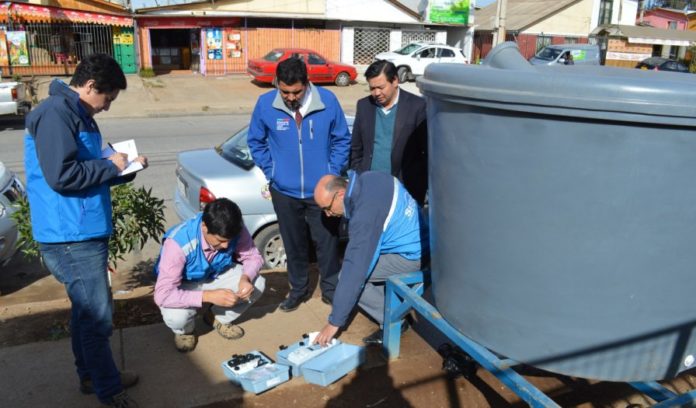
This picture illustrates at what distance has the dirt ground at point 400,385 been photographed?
330cm

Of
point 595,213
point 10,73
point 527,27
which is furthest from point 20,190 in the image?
point 527,27

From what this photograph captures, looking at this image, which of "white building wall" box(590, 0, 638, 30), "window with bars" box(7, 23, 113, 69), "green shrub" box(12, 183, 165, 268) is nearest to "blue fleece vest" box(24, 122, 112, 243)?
"green shrub" box(12, 183, 165, 268)

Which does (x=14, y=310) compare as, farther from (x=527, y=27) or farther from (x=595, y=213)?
(x=527, y=27)

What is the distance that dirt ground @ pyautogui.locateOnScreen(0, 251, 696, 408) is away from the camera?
3303 mm

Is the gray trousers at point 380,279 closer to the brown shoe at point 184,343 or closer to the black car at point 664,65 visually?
the brown shoe at point 184,343

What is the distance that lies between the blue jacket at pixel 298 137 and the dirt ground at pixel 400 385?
1.21 metres

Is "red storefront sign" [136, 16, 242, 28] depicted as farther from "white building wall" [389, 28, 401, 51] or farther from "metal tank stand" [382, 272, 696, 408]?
"metal tank stand" [382, 272, 696, 408]

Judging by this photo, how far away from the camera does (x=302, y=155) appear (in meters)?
4.00

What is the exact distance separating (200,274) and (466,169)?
71.7 inches

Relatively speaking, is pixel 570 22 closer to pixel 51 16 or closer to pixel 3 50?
pixel 51 16

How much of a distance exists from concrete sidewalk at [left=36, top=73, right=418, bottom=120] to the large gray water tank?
14.6 metres

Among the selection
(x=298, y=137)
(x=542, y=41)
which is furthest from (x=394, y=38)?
(x=298, y=137)

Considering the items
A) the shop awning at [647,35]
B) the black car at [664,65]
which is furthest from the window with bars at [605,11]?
the black car at [664,65]

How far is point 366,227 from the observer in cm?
330
